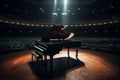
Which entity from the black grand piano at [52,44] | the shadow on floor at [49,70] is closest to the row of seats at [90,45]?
the black grand piano at [52,44]

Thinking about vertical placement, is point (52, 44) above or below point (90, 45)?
above

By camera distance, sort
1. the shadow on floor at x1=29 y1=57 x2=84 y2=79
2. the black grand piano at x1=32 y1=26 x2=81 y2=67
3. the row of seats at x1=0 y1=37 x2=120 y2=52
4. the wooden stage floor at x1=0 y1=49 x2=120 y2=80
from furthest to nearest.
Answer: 1. the row of seats at x1=0 y1=37 x2=120 y2=52
2. the black grand piano at x1=32 y1=26 x2=81 y2=67
3. the shadow on floor at x1=29 y1=57 x2=84 y2=79
4. the wooden stage floor at x1=0 y1=49 x2=120 y2=80

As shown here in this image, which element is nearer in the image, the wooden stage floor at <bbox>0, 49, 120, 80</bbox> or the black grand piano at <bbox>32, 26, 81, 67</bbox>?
the wooden stage floor at <bbox>0, 49, 120, 80</bbox>

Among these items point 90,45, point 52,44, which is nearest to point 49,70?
point 52,44

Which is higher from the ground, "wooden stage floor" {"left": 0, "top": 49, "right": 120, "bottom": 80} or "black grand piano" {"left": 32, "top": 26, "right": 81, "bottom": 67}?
"black grand piano" {"left": 32, "top": 26, "right": 81, "bottom": 67}

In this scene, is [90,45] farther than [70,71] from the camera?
Yes

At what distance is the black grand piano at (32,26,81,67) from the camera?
13.6 feet

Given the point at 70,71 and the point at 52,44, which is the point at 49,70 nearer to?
the point at 70,71

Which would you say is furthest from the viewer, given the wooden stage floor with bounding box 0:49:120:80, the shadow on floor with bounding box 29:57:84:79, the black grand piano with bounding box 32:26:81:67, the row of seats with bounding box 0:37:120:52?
the row of seats with bounding box 0:37:120:52

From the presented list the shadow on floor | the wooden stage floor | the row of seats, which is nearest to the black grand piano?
the shadow on floor

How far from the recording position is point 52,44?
416 cm

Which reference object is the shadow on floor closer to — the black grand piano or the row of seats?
the black grand piano

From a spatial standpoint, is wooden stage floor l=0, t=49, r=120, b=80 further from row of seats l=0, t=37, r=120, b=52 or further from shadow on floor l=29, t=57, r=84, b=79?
row of seats l=0, t=37, r=120, b=52

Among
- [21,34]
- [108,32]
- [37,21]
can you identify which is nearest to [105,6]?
[108,32]
